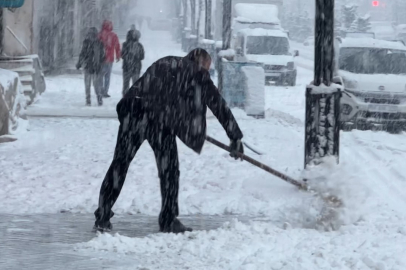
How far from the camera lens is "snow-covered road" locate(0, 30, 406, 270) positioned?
19.3 feet

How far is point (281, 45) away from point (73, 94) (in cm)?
986

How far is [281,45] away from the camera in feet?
89.7

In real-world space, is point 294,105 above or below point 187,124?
below

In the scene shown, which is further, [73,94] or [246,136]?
[73,94]

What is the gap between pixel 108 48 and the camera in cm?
1759

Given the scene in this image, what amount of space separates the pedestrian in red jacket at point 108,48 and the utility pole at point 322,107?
9.35 meters

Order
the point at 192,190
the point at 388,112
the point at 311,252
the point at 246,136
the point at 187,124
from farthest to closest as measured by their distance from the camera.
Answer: the point at 388,112, the point at 246,136, the point at 192,190, the point at 187,124, the point at 311,252

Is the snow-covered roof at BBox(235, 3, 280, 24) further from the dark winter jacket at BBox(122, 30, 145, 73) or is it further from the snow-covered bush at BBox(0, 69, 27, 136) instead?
the snow-covered bush at BBox(0, 69, 27, 136)

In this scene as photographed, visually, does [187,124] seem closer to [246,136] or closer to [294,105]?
[246,136]

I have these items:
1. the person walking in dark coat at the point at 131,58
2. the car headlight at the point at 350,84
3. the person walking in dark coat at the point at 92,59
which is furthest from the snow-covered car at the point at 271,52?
the car headlight at the point at 350,84

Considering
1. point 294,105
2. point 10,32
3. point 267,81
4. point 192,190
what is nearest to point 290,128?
point 294,105

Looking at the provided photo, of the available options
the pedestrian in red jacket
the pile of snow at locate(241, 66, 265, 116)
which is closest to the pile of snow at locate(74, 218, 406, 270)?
the pile of snow at locate(241, 66, 265, 116)

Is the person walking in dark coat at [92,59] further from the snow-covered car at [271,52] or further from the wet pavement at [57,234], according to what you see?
the wet pavement at [57,234]

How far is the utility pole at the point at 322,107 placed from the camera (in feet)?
26.8
